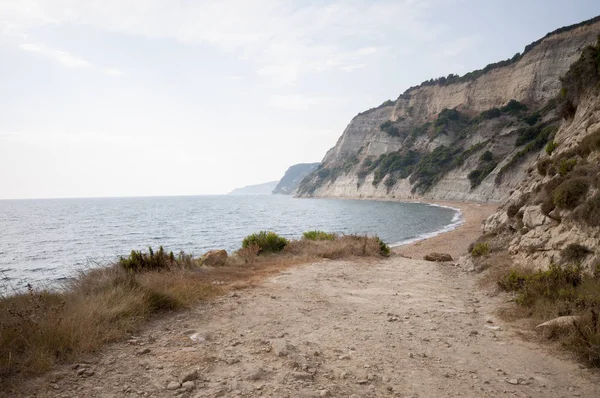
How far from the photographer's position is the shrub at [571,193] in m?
8.34

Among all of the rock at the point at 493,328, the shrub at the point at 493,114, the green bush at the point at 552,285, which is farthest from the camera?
the shrub at the point at 493,114

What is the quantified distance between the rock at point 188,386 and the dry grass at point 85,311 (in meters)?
1.71

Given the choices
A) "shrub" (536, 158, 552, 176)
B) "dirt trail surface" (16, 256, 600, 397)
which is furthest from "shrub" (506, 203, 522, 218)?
"dirt trail surface" (16, 256, 600, 397)

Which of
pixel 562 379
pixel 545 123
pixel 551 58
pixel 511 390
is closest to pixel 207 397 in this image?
pixel 511 390

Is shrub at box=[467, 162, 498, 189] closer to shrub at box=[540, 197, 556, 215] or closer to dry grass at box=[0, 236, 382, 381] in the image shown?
shrub at box=[540, 197, 556, 215]

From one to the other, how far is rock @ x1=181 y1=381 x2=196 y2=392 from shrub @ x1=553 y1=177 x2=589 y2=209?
9.51m

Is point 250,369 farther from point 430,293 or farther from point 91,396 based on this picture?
point 430,293

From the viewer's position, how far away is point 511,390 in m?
3.80

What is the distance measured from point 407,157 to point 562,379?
89.0 metres

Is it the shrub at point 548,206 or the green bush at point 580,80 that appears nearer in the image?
the shrub at point 548,206

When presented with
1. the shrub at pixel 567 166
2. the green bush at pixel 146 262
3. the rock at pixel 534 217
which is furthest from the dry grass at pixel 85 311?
the shrub at pixel 567 166

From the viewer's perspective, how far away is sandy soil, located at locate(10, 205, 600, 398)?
3.80 m

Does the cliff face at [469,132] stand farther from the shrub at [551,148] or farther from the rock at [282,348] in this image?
the rock at [282,348]

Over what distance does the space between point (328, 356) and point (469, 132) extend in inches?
3263
